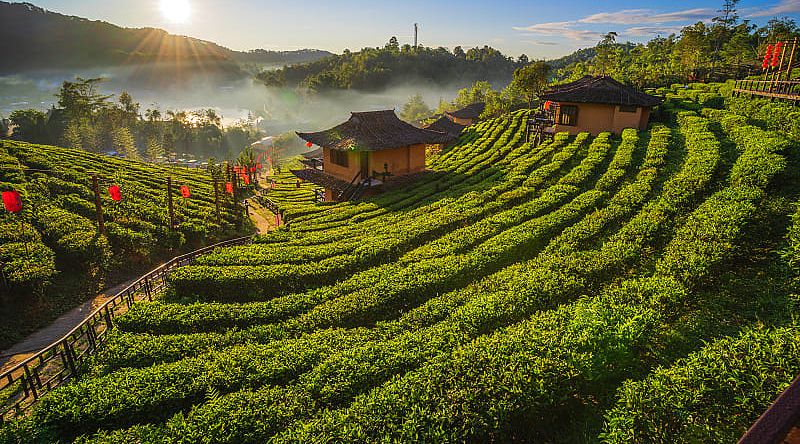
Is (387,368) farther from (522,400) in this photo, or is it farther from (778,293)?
(778,293)

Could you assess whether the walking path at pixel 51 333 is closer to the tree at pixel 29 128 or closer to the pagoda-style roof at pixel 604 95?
the pagoda-style roof at pixel 604 95

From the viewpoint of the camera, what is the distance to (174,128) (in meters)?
100

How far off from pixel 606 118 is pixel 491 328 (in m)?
28.5

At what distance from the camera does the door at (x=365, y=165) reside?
2887 centimetres

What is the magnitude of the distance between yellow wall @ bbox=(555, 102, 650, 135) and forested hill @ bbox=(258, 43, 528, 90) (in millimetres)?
113445

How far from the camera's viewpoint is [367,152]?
28.7 metres

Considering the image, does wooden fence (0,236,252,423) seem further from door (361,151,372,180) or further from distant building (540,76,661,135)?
distant building (540,76,661,135)

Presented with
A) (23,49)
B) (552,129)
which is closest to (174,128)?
(552,129)

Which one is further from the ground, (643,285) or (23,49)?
(23,49)

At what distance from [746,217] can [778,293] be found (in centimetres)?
372

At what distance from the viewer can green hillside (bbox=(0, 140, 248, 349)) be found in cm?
1733

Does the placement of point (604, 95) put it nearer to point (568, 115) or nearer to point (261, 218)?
point (568, 115)

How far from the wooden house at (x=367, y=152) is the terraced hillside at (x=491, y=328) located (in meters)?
9.88

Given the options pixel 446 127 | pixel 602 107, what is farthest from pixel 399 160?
pixel 446 127
